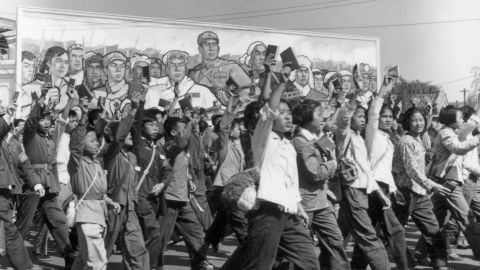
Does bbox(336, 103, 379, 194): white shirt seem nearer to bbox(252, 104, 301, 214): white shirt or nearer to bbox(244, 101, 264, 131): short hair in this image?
bbox(244, 101, 264, 131): short hair

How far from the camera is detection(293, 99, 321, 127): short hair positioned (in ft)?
19.9

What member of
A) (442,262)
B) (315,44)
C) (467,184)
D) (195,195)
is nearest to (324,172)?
(442,262)

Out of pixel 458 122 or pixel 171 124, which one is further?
pixel 171 124

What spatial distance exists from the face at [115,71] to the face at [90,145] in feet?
58.8

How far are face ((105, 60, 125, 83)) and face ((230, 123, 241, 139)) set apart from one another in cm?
1598

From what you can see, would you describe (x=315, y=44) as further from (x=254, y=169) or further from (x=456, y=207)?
(x=254, y=169)

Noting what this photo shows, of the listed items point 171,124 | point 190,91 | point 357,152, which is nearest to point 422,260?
point 357,152

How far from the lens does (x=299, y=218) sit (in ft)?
18.2

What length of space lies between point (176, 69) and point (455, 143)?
698 inches

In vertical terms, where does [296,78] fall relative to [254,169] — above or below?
above

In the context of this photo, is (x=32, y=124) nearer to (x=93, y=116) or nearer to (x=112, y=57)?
(x=93, y=116)

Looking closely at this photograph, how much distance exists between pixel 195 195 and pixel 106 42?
1529 centimetres

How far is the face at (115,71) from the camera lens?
24.2m

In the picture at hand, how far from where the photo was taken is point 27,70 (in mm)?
22703
